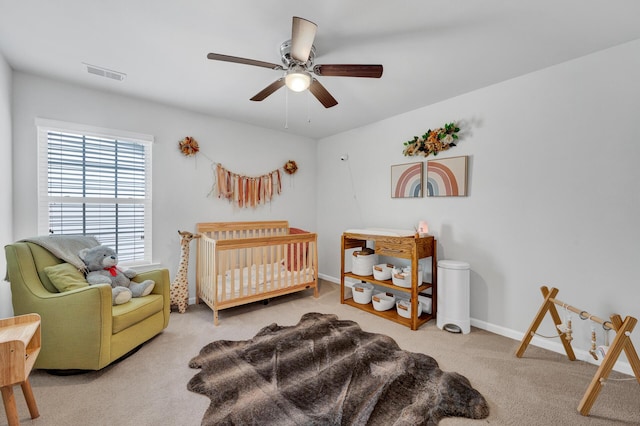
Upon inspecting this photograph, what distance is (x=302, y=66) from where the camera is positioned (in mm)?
1922

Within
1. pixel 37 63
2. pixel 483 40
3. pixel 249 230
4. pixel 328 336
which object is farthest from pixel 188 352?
pixel 483 40

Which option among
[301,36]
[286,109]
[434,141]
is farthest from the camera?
[286,109]

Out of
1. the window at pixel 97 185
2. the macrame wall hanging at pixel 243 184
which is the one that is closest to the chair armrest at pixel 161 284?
the window at pixel 97 185

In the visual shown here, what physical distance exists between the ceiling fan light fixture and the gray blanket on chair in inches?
92.9

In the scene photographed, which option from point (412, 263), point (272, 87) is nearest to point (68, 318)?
point (272, 87)

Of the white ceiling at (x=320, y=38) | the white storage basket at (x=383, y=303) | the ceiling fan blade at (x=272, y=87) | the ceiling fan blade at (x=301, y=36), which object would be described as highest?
the white ceiling at (x=320, y=38)

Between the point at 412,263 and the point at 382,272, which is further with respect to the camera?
the point at 382,272

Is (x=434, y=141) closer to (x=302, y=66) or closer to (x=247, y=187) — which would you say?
(x=302, y=66)

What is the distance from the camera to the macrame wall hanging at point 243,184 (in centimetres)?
336

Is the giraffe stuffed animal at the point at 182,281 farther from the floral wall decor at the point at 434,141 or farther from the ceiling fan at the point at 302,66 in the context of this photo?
the floral wall decor at the point at 434,141

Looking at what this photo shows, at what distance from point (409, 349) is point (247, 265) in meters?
1.98

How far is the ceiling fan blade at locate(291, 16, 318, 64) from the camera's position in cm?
140

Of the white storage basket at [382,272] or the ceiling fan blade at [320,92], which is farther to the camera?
the white storage basket at [382,272]

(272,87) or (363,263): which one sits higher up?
(272,87)
